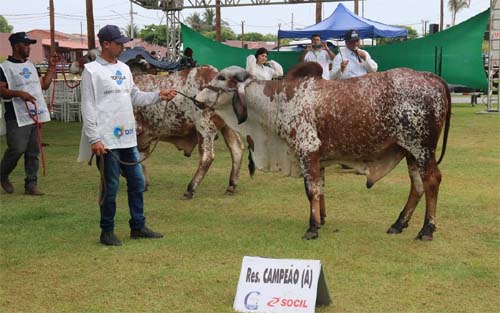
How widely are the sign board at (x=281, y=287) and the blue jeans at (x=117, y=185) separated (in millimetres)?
2044

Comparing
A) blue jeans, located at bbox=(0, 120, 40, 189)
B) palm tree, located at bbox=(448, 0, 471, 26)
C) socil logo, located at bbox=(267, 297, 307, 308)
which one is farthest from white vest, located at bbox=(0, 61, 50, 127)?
palm tree, located at bbox=(448, 0, 471, 26)

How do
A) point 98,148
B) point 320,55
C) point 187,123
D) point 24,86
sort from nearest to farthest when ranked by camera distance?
1. point 98,148
2. point 24,86
3. point 187,123
4. point 320,55

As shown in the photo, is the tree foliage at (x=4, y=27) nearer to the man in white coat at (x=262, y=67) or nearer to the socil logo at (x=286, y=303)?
the man in white coat at (x=262, y=67)

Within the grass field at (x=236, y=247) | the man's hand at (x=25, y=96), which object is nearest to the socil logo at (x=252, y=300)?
the grass field at (x=236, y=247)

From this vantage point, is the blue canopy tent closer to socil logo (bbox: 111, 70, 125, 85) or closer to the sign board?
socil logo (bbox: 111, 70, 125, 85)

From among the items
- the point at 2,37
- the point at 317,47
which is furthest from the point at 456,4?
the point at 317,47

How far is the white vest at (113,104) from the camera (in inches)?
241

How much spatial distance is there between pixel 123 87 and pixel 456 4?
71795mm

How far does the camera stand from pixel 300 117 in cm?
664

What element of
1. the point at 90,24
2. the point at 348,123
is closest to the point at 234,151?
the point at 348,123

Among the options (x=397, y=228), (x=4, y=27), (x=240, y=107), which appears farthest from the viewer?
(x=4, y=27)

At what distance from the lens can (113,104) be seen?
617 cm

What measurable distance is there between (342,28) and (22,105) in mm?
13473

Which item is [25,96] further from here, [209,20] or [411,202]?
[209,20]
